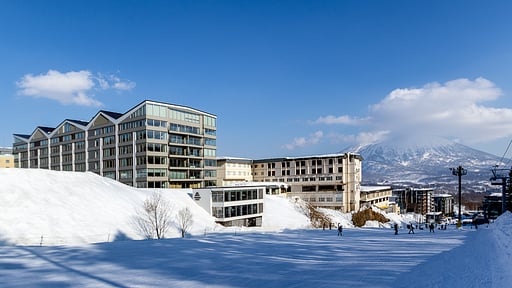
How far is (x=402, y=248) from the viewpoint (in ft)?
69.9

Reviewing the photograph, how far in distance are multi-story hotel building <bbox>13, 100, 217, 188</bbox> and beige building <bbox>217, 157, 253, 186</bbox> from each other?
1701 centimetres

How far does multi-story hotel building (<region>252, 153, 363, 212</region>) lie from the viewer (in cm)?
8506

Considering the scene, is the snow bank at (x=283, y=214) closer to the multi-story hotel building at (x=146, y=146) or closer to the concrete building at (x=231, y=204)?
the concrete building at (x=231, y=204)

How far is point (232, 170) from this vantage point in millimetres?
94562

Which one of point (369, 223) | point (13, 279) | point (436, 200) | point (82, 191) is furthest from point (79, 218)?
point (436, 200)

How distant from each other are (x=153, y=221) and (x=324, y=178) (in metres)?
58.7

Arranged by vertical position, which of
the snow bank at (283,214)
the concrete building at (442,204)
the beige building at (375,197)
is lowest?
the concrete building at (442,204)

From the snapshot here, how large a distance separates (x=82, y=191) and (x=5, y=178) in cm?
796

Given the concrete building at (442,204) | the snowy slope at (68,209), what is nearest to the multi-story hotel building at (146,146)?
the snowy slope at (68,209)

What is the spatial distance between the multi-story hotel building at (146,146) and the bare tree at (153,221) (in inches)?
882

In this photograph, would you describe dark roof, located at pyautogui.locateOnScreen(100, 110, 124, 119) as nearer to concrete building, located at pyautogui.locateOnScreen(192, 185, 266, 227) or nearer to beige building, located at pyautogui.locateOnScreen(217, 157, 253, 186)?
concrete building, located at pyautogui.locateOnScreen(192, 185, 266, 227)

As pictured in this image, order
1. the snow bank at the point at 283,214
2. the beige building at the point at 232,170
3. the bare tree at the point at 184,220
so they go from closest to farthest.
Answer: the bare tree at the point at 184,220, the snow bank at the point at 283,214, the beige building at the point at 232,170

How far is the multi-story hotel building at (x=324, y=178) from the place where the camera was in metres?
85.1

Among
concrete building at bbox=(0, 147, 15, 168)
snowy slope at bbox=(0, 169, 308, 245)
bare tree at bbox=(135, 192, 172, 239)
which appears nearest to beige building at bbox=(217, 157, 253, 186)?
snowy slope at bbox=(0, 169, 308, 245)
